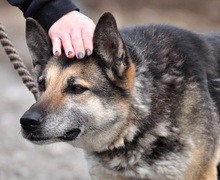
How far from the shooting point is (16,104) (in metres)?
12.3

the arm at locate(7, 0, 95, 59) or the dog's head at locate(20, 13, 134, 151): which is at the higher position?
the arm at locate(7, 0, 95, 59)

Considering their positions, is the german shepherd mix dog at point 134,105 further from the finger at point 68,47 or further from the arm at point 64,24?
the finger at point 68,47

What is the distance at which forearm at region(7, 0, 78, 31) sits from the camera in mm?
4957

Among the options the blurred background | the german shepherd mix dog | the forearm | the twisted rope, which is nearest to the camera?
the german shepherd mix dog

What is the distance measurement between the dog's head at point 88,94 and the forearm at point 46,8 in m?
0.12

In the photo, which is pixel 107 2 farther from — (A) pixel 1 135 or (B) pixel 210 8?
(A) pixel 1 135

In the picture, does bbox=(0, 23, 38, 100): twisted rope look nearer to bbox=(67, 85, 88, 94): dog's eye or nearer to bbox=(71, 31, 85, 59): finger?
bbox=(67, 85, 88, 94): dog's eye

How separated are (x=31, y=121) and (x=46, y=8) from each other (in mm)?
944

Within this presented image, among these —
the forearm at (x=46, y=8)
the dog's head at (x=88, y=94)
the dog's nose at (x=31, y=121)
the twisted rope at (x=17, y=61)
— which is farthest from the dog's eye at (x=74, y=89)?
the twisted rope at (x=17, y=61)

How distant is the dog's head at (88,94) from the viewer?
15.6 ft

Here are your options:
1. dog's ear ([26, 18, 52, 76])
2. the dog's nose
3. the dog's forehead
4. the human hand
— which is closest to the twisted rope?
dog's ear ([26, 18, 52, 76])

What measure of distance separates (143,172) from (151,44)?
1.01 m

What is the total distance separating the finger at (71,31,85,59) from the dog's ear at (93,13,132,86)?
134 millimetres

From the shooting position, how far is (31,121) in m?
4.61
